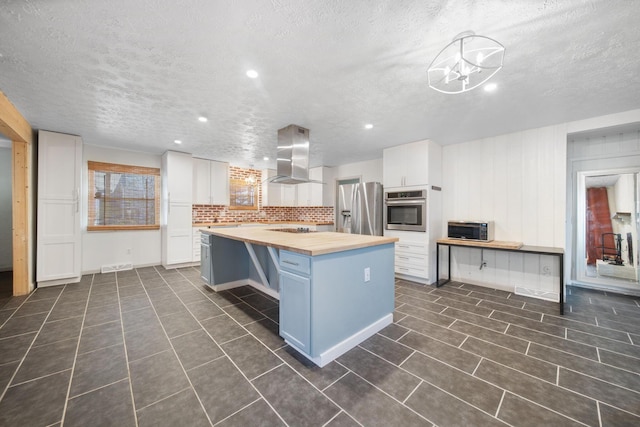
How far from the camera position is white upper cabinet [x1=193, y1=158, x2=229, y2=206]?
550 cm

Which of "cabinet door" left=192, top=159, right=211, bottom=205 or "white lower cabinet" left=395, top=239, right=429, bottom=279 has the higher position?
"cabinet door" left=192, top=159, right=211, bottom=205

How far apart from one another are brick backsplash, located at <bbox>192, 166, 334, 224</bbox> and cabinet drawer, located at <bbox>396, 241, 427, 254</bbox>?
2405mm

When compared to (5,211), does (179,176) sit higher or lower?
higher

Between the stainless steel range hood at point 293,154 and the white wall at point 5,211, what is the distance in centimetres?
531

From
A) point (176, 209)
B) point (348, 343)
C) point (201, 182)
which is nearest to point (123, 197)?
point (176, 209)

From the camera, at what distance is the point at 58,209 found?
3.71m

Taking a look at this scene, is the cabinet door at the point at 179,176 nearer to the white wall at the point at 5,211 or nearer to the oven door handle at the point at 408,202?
the white wall at the point at 5,211

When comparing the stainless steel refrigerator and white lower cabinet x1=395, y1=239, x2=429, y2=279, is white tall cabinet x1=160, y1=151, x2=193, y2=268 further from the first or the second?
white lower cabinet x1=395, y1=239, x2=429, y2=279

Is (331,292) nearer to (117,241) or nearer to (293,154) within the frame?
(293,154)

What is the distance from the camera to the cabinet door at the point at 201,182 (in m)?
5.48

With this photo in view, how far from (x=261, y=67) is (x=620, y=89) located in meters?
3.35

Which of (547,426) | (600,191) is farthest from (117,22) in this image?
(600,191)

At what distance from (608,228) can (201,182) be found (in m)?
7.20

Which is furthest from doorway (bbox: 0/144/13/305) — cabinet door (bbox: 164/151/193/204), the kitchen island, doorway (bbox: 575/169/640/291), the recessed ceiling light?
doorway (bbox: 575/169/640/291)
